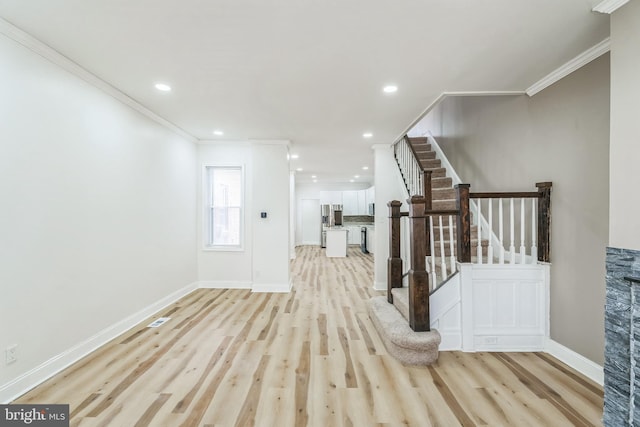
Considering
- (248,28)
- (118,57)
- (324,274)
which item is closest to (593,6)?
(248,28)

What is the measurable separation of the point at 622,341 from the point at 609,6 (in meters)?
2.05

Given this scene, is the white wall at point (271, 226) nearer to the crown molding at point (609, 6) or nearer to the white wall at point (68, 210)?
the white wall at point (68, 210)

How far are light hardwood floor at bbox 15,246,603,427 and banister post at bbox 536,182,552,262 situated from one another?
999 mm

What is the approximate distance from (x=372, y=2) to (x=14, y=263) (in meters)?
3.11

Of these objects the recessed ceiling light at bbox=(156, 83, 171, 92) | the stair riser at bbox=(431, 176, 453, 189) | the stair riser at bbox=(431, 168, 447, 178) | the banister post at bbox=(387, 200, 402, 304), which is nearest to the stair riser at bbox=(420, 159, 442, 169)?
the stair riser at bbox=(431, 168, 447, 178)

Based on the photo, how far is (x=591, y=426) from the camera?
170cm

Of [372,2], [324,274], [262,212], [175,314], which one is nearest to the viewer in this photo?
[372,2]

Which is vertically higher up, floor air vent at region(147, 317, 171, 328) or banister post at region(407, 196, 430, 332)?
banister post at region(407, 196, 430, 332)

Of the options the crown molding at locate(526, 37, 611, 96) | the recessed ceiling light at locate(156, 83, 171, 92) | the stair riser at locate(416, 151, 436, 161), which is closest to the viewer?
the crown molding at locate(526, 37, 611, 96)

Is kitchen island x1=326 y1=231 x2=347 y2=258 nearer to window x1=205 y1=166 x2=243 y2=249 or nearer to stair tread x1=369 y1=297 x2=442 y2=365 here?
window x1=205 y1=166 x2=243 y2=249

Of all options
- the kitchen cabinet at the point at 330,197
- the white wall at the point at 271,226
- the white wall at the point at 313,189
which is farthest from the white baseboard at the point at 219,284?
the white wall at the point at 313,189

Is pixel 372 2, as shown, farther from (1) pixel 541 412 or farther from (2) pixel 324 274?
(2) pixel 324 274

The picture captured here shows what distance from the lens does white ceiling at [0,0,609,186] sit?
172 centimetres

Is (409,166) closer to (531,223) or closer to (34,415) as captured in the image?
(531,223)
